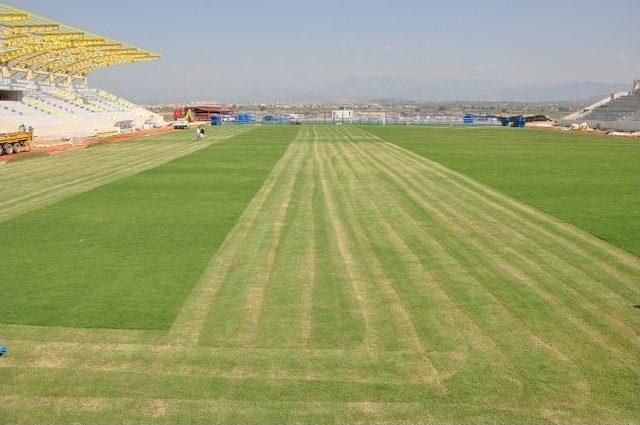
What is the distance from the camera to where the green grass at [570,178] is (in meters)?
16.5

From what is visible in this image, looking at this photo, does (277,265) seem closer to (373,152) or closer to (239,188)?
(239,188)

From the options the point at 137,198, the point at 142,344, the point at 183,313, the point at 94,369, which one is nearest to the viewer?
the point at 94,369

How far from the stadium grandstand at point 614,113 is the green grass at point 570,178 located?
1314 inches

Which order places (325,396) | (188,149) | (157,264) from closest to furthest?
(325,396) → (157,264) → (188,149)

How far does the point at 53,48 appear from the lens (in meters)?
59.5

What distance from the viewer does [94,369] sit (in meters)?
7.58

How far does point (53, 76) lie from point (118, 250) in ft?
277

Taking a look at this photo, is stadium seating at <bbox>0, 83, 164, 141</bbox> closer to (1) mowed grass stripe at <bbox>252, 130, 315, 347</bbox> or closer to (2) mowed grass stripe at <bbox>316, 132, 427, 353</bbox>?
(2) mowed grass stripe at <bbox>316, 132, 427, 353</bbox>

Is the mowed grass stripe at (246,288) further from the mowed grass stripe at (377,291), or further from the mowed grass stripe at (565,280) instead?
the mowed grass stripe at (565,280)

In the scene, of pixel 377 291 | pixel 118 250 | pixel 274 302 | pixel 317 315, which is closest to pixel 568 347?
pixel 377 291

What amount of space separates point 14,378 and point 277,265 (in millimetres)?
5935

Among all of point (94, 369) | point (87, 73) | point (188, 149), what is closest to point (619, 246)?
point (94, 369)

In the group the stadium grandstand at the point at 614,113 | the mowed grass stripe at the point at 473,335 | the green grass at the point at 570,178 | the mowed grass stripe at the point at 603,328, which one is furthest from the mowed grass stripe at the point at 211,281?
the stadium grandstand at the point at 614,113

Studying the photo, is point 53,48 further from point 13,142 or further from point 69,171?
point 69,171
